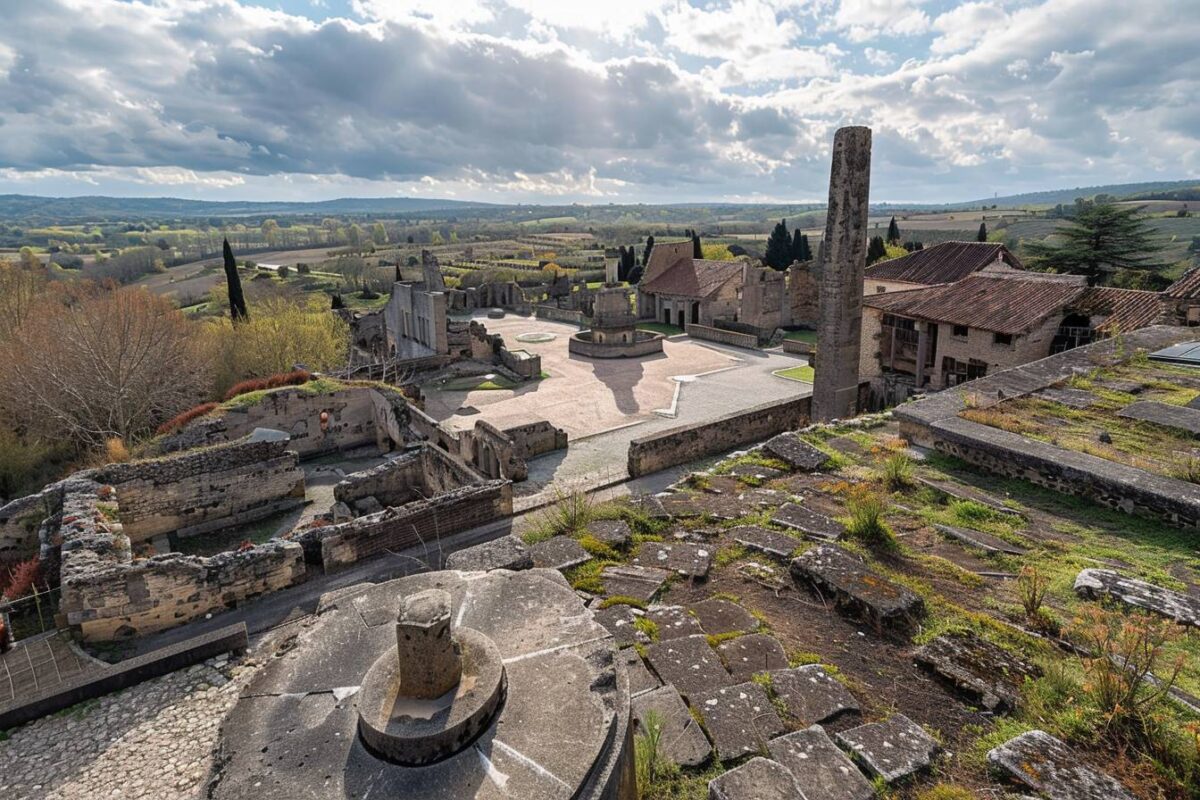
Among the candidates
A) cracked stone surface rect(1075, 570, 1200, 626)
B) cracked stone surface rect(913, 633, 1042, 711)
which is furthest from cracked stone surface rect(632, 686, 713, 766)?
cracked stone surface rect(1075, 570, 1200, 626)

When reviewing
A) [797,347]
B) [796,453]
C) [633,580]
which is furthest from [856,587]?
[797,347]

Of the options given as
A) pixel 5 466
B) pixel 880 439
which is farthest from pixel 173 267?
pixel 880 439

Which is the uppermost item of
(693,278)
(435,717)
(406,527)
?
(693,278)

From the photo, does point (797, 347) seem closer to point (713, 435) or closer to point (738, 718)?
point (713, 435)

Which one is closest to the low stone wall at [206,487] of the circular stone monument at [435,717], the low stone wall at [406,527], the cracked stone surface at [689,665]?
the low stone wall at [406,527]

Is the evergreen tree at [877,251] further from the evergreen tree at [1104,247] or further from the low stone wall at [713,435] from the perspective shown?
the low stone wall at [713,435]
